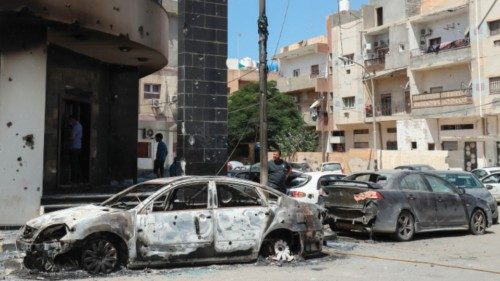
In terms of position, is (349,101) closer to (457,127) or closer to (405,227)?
(457,127)

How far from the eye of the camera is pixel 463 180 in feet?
52.0

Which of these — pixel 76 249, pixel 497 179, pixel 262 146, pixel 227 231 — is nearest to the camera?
pixel 76 249

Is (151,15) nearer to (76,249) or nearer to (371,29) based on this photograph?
(76,249)

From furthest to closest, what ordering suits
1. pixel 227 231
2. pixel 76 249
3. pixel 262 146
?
pixel 262 146 < pixel 227 231 < pixel 76 249

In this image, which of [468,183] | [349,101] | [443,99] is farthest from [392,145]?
[468,183]

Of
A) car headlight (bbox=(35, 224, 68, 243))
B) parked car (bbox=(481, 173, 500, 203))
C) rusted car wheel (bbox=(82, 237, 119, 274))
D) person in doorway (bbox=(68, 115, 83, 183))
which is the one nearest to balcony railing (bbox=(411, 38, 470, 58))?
parked car (bbox=(481, 173, 500, 203))

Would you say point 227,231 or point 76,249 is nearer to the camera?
point 76,249

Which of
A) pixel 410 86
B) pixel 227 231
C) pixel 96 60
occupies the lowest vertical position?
pixel 227 231

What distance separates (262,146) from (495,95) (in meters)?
27.1

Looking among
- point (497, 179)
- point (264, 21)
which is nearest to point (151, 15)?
point (264, 21)

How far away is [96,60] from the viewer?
15.8 m

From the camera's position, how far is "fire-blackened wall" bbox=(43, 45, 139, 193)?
13836 mm

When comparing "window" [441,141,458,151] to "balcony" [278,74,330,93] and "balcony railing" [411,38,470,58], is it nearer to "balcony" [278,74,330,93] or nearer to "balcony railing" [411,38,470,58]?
"balcony railing" [411,38,470,58]

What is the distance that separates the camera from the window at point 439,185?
41.4 ft
